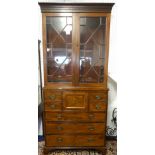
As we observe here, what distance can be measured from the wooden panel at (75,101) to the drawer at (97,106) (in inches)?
2.6

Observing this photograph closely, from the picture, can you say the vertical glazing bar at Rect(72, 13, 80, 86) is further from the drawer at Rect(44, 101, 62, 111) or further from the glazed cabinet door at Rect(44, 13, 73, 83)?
the drawer at Rect(44, 101, 62, 111)

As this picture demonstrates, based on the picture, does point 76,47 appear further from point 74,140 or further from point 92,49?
point 74,140

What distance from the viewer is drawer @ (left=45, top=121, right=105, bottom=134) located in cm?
193

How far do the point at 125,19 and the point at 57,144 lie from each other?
72.6 inches

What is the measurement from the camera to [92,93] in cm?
188

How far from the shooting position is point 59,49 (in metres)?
1.91

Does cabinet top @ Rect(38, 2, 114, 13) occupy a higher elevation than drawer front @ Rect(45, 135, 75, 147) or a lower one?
higher

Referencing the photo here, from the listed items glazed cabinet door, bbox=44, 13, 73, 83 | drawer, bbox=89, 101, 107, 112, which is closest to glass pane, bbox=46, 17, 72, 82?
glazed cabinet door, bbox=44, 13, 73, 83

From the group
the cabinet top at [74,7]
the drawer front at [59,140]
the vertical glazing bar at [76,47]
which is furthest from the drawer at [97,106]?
the cabinet top at [74,7]

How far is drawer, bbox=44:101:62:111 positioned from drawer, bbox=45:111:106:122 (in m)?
0.06

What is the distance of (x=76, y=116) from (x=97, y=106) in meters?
0.30

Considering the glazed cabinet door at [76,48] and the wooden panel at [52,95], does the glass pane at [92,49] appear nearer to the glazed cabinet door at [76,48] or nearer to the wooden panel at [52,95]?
the glazed cabinet door at [76,48]
